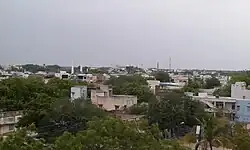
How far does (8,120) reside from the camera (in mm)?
23062

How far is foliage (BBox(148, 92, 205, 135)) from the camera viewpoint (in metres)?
24.7

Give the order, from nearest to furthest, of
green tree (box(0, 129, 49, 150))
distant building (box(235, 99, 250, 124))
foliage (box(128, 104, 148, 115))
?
green tree (box(0, 129, 49, 150)), foliage (box(128, 104, 148, 115)), distant building (box(235, 99, 250, 124))

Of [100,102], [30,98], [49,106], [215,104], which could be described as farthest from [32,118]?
[215,104]

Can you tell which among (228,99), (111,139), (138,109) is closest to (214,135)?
(138,109)

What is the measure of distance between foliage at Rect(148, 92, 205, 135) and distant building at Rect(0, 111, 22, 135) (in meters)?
6.86

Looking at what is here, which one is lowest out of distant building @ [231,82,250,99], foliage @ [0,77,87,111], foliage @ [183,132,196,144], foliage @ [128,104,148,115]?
foliage @ [183,132,196,144]

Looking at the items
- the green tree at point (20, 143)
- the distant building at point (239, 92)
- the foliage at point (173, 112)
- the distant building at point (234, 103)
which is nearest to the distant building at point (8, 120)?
the foliage at point (173, 112)

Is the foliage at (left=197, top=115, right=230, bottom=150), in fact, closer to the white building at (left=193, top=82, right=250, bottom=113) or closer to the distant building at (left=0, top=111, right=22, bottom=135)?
the distant building at (left=0, top=111, right=22, bottom=135)

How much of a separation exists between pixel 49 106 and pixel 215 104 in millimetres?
17047

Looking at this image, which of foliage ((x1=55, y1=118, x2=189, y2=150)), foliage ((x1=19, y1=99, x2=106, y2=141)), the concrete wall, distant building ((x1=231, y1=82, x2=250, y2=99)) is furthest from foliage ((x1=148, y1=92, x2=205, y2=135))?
foliage ((x1=55, y1=118, x2=189, y2=150))

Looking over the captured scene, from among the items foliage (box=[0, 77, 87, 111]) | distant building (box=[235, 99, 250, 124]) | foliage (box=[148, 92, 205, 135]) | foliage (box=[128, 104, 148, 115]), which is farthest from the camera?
distant building (box=[235, 99, 250, 124])

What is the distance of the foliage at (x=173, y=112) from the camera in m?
24.7

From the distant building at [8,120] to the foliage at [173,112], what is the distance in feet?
22.5

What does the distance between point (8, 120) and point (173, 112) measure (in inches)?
332
